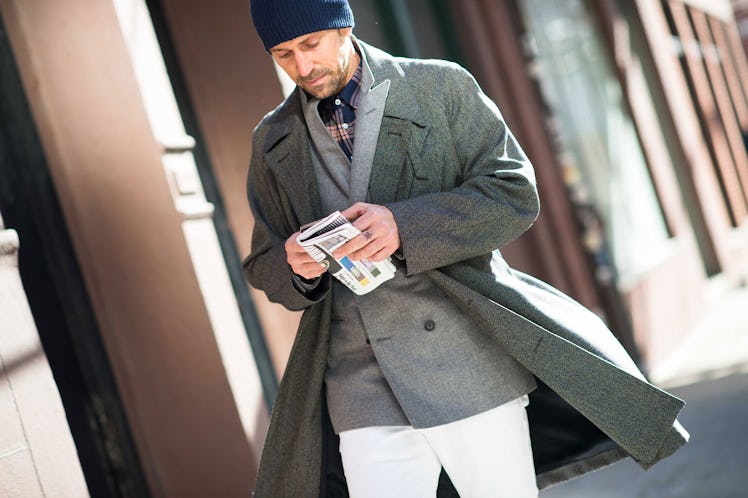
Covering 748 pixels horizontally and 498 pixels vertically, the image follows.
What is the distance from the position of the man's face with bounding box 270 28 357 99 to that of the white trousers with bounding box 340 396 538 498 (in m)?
0.88

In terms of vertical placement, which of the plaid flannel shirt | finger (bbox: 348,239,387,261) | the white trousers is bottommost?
the white trousers

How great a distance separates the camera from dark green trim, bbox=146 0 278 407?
4.78 meters

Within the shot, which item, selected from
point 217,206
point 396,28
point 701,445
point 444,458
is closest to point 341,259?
point 444,458

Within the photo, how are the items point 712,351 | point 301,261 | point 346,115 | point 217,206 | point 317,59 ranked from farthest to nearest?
point 712,351
point 217,206
point 346,115
point 317,59
point 301,261

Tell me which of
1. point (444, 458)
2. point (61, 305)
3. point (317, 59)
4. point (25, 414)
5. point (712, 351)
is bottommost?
point (712, 351)

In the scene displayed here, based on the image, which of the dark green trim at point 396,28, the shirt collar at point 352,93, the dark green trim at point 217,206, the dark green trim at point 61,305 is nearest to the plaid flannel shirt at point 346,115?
the shirt collar at point 352,93

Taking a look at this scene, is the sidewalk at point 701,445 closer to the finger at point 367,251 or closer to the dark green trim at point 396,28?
the finger at point 367,251

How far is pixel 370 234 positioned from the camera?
2.50 meters

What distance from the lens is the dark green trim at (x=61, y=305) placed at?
3.89 m

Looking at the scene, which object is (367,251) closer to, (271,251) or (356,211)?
(356,211)

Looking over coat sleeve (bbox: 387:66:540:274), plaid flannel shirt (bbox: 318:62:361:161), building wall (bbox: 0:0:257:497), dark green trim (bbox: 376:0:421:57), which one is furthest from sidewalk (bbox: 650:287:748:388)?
plaid flannel shirt (bbox: 318:62:361:161)

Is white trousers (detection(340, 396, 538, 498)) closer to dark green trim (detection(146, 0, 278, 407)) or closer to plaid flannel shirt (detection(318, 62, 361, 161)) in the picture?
plaid flannel shirt (detection(318, 62, 361, 161))

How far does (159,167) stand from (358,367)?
1.53 metres

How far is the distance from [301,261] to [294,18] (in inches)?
23.4
